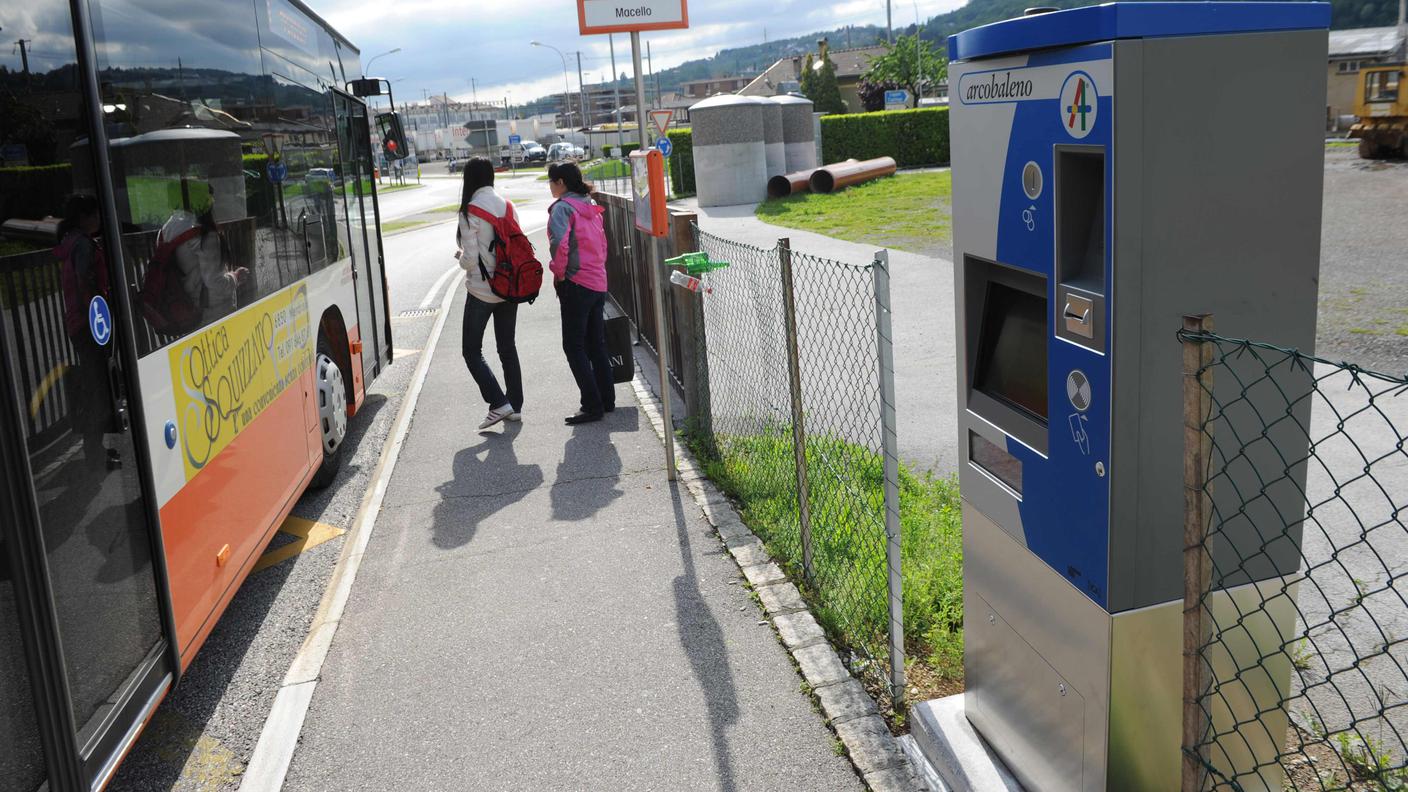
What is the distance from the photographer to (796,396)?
4.57 m

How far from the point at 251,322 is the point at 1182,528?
171 inches

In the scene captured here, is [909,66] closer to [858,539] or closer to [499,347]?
[499,347]

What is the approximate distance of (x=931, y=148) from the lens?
118ft

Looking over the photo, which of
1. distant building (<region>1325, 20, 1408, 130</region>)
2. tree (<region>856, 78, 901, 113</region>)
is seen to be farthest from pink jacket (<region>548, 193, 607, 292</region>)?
tree (<region>856, 78, 901, 113</region>)

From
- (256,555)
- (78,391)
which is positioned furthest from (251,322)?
(78,391)

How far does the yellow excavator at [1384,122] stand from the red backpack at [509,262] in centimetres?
2307

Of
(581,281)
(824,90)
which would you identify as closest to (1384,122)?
(581,281)

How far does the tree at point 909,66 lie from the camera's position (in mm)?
61812

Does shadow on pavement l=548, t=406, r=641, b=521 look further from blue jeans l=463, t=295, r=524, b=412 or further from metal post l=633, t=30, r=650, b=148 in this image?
metal post l=633, t=30, r=650, b=148

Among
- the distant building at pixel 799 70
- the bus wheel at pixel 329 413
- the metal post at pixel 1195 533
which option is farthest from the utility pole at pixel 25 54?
the distant building at pixel 799 70

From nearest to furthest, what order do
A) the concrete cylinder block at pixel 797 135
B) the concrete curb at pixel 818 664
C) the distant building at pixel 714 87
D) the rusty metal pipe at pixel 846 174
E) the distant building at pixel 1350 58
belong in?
the concrete curb at pixel 818 664 < the rusty metal pipe at pixel 846 174 < the concrete cylinder block at pixel 797 135 < the distant building at pixel 1350 58 < the distant building at pixel 714 87

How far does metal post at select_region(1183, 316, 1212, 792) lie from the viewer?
2191 millimetres

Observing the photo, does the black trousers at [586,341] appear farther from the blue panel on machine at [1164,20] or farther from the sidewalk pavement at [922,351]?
the blue panel on machine at [1164,20]

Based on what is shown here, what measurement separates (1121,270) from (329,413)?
18.5ft
